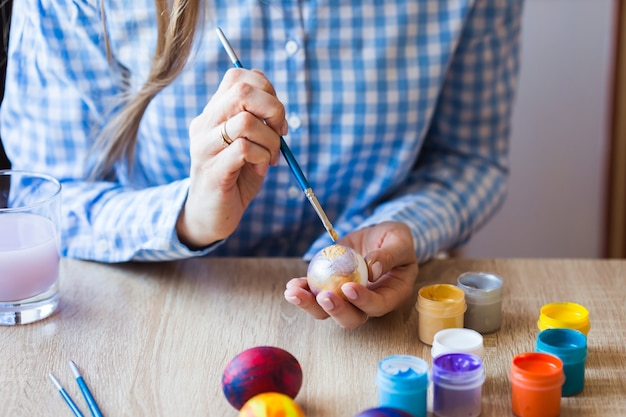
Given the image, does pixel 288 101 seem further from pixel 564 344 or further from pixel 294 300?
pixel 564 344

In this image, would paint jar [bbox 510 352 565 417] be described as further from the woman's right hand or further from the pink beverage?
the pink beverage

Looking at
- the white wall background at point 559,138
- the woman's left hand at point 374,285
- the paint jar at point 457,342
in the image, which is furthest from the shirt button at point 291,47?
the white wall background at point 559,138

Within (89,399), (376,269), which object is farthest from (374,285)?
(89,399)

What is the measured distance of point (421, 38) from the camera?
51.0 inches

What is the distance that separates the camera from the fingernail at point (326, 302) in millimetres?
921

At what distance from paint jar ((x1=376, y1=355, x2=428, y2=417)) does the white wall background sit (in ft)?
4.86

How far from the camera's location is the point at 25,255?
1008 millimetres

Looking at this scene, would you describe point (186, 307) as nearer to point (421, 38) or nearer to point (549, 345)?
point (549, 345)

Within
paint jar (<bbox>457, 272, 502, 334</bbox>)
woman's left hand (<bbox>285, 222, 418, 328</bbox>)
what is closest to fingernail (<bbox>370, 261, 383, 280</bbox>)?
woman's left hand (<bbox>285, 222, 418, 328</bbox>)

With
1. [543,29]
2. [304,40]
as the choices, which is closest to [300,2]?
[304,40]

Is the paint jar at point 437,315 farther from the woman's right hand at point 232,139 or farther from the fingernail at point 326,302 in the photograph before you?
the woman's right hand at point 232,139

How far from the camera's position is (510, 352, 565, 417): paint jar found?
80 cm

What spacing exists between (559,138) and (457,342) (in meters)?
1.41

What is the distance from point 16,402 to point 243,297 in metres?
0.32
